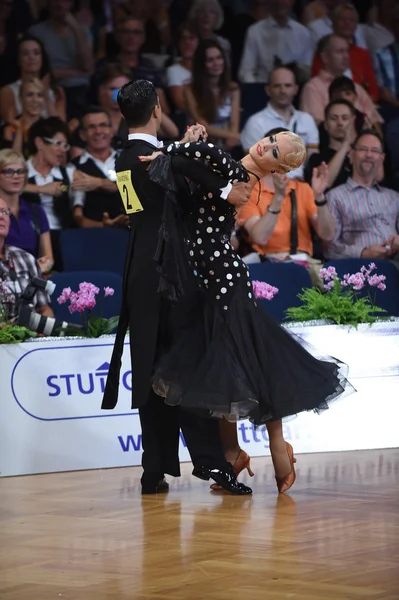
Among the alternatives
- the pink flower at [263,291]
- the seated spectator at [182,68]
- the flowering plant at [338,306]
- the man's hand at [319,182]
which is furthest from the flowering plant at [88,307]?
the seated spectator at [182,68]

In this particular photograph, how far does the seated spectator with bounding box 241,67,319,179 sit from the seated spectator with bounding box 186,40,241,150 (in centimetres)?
27

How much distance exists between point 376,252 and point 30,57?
316 centimetres

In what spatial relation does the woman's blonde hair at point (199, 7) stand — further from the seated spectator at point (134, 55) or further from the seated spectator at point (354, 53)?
the seated spectator at point (354, 53)

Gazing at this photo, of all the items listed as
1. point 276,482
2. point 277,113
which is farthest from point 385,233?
point 276,482

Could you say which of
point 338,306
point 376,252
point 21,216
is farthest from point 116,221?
point 338,306

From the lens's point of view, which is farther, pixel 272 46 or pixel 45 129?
pixel 272 46

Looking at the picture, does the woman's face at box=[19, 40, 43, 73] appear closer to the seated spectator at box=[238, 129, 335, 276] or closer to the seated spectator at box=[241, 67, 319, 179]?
the seated spectator at box=[241, 67, 319, 179]

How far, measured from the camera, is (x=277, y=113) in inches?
352

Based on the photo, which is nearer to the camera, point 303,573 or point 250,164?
point 303,573

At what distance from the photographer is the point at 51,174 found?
809 cm

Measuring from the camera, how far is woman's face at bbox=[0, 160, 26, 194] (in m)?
7.26

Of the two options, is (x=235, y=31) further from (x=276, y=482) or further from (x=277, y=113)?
(x=276, y=482)

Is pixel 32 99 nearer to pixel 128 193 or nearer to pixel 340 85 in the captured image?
pixel 340 85

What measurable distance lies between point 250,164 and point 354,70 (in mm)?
5598
